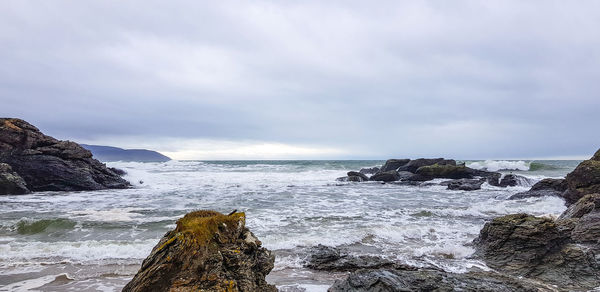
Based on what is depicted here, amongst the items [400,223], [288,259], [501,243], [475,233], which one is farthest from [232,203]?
[501,243]

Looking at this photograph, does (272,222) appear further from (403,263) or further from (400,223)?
(403,263)

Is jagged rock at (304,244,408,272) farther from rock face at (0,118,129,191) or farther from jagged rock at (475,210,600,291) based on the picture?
rock face at (0,118,129,191)

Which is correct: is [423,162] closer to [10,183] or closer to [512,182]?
[512,182]

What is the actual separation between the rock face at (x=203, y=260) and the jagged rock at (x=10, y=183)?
21192mm

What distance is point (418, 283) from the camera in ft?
14.1

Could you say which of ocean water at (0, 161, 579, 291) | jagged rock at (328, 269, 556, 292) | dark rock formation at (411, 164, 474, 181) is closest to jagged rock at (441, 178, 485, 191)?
dark rock formation at (411, 164, 474, 181)

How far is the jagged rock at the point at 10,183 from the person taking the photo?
18781 mm

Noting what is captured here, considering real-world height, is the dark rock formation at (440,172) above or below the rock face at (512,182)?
above

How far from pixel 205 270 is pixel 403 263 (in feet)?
15.3

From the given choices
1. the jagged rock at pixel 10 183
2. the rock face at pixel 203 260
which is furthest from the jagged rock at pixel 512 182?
the jagged rock at pixel 10 183

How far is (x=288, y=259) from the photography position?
7.28 meters

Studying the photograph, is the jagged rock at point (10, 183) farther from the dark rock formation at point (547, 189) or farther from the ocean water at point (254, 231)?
the dark rock formation at point (547, 189)

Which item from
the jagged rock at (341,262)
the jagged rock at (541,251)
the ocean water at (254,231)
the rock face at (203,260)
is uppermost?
the rock face at (203,260)

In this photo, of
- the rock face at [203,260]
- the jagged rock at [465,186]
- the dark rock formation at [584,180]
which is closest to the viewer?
the rock face at [203,260]
